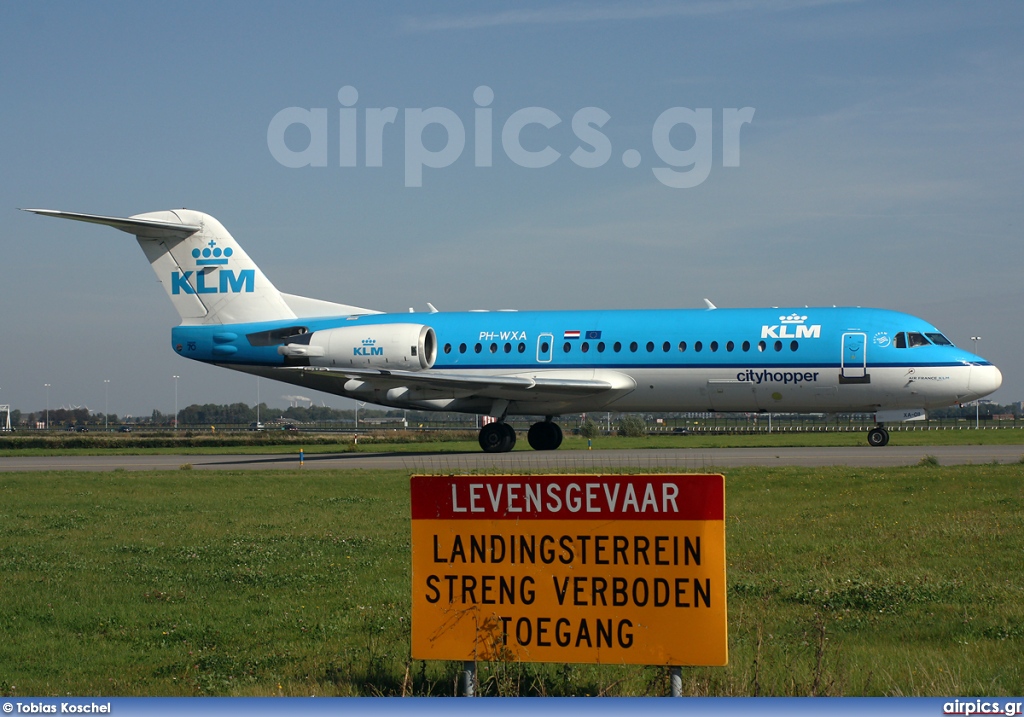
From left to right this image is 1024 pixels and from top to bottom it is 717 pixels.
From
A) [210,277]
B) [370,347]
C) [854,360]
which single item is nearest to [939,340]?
[854,360]

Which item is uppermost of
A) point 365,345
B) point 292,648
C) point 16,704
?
point 365,345

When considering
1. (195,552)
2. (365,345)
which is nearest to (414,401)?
(365,345)

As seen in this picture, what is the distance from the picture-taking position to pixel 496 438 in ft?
103

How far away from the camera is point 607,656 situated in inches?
220

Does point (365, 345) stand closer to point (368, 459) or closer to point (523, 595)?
point (368, 459)

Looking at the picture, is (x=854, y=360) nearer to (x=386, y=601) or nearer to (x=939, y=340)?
(x=939, y=340)

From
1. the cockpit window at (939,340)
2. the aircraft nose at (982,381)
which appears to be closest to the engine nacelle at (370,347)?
the cockpit window at (939,340)

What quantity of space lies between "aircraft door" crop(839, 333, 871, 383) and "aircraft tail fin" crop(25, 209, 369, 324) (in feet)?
57.9

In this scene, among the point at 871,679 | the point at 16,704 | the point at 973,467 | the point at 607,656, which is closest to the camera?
the point at 16,704

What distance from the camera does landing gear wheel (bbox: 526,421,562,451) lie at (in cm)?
3328

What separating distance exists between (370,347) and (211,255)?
654cm

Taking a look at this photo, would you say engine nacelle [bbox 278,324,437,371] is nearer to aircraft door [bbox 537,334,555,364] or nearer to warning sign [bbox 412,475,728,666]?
aircraft door [bbox 537,334,555,364]

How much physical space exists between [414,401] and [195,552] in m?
19.9

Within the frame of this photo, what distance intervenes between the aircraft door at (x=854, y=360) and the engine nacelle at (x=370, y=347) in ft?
39.8
